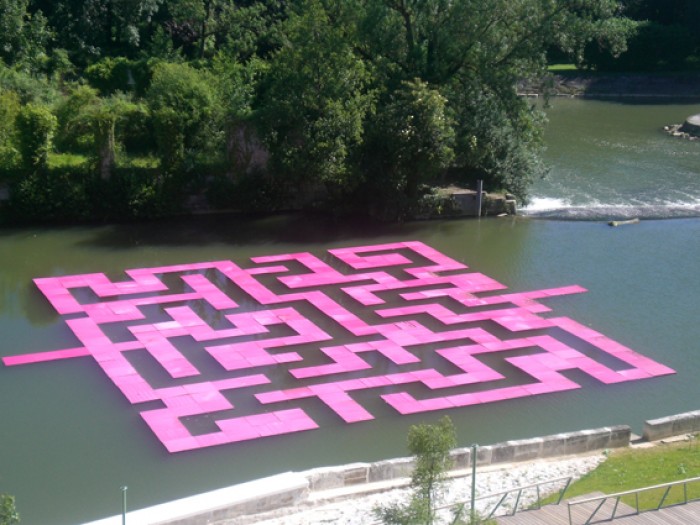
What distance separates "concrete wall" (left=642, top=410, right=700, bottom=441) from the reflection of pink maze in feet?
8.48

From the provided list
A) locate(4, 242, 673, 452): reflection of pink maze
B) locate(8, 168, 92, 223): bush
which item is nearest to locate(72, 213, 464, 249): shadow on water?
locate(8, 168, 92, 223): bush

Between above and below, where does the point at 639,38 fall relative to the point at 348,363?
above

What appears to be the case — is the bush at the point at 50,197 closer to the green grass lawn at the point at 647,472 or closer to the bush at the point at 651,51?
the green grass lawn at the point at 647,472

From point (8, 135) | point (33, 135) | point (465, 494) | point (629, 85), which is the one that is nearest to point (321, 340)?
point (465, 494)

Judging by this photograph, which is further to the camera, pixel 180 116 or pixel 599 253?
pixel 180 116

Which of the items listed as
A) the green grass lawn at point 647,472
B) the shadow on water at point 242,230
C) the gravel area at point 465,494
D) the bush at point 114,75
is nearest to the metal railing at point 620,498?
the green grass lawn at point 647,472

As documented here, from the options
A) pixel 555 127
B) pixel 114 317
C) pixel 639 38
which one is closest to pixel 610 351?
pixel 114 317

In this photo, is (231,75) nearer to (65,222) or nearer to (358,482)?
(65,222)

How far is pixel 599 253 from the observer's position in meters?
27.3

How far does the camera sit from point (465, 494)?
14414 mm

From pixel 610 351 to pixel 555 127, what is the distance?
26169mm

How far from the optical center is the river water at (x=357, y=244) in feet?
52.0

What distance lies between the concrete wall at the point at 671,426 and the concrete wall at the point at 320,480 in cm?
39

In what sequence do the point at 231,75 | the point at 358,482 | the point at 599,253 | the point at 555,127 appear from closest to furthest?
1. the point at 358,482
2. the point at 599,253
3. the point at 231,75
4. the point at 555,127
